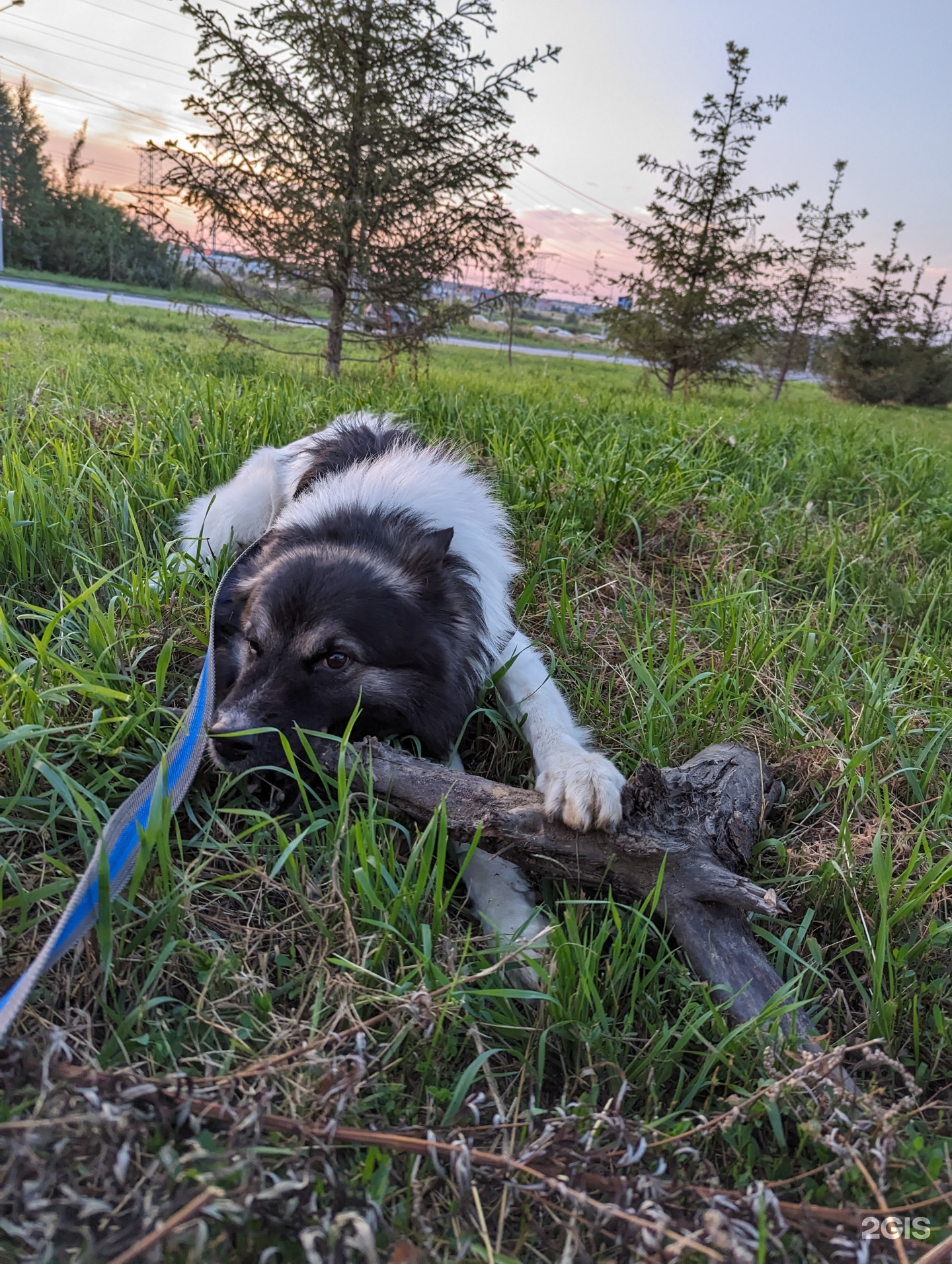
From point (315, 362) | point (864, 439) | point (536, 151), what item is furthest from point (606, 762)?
point (315, 362)

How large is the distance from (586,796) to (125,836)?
1.12 metres

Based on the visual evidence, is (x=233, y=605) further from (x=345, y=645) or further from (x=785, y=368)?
(x=785, y=368)

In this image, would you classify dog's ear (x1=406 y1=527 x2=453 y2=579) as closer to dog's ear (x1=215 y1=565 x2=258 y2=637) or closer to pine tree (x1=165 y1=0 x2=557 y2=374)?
dog's ear (x1=215 y1=565 x2=258 y2=637)

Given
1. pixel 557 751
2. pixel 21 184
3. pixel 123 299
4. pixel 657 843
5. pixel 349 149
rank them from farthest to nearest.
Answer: pixel 21 184, pixel 123 299, pixel 349 149, pixel 557 751, pixel 657 843

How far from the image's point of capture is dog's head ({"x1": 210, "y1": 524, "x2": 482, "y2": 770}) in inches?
89.9

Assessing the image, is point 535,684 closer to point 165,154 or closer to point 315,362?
point 165,154

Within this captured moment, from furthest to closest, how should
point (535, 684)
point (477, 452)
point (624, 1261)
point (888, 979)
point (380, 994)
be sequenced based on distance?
point (477, 452)
point (535, 684)
point (888, 979)
point (380, 994)
point (624, 1261)

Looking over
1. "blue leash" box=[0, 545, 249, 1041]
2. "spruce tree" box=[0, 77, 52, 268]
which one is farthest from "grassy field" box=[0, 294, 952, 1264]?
"spruce tree" box=[0, 77, 52, 268]

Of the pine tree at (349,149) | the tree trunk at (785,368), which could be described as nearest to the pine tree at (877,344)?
the tree trunk at (785,368)

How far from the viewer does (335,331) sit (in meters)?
8.24

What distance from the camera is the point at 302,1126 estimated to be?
1.23m

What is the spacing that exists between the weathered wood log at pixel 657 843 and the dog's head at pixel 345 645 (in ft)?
0.76

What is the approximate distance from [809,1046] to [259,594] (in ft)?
6.55

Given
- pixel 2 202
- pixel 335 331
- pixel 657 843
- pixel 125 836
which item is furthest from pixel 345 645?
pixel 2 202
